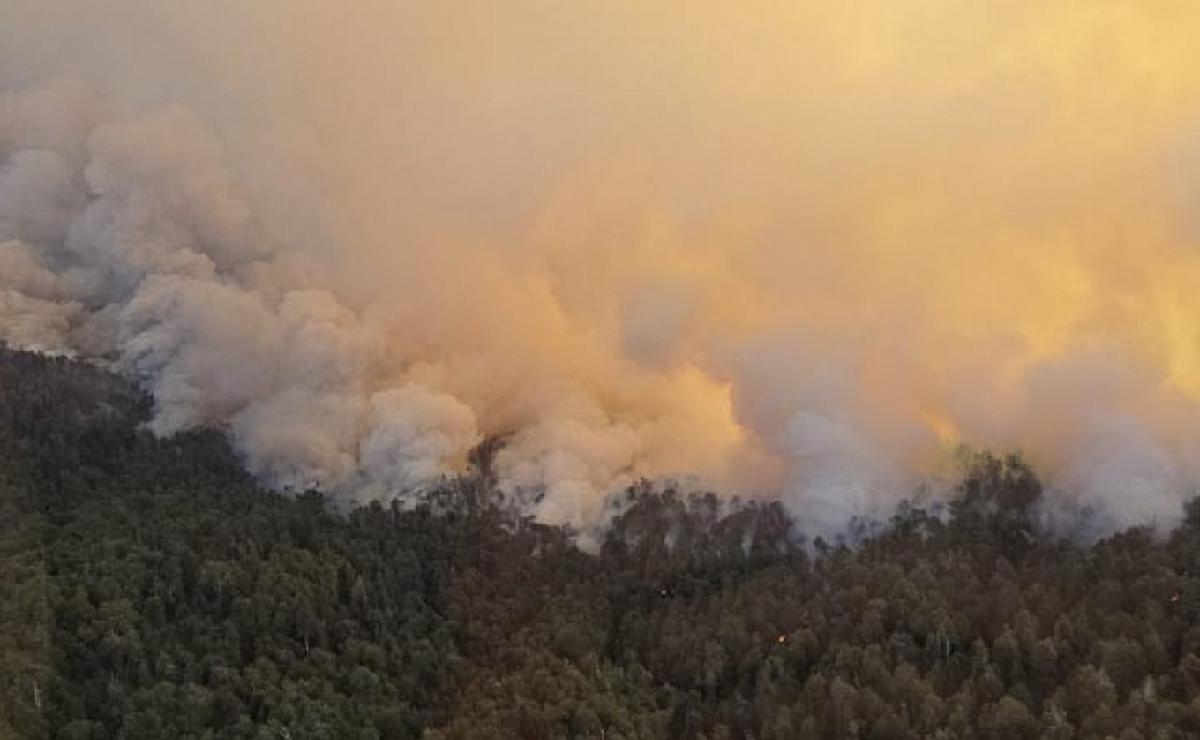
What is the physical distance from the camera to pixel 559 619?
6344 cm

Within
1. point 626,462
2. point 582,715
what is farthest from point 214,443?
point 582,715

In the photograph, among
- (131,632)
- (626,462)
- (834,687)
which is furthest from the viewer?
(626,462)

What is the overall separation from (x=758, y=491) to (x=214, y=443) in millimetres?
33700

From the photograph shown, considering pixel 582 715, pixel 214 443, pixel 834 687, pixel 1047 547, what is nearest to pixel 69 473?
pixel 214 443

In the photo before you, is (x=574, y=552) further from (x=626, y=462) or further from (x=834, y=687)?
(x=834, y=687)

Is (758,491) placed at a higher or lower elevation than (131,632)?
higher

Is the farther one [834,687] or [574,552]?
[574,552]

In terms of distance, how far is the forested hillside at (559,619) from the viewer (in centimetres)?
5184

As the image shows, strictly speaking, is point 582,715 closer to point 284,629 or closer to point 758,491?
point 284,629

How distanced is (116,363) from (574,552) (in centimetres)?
4035

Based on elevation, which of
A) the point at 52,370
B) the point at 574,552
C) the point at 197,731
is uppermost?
the point at 52,370

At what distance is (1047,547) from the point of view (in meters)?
67.6

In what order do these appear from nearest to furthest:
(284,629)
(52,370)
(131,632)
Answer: (131,632), (284,629), (52,370)

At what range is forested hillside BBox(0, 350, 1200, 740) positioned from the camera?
170 feet
